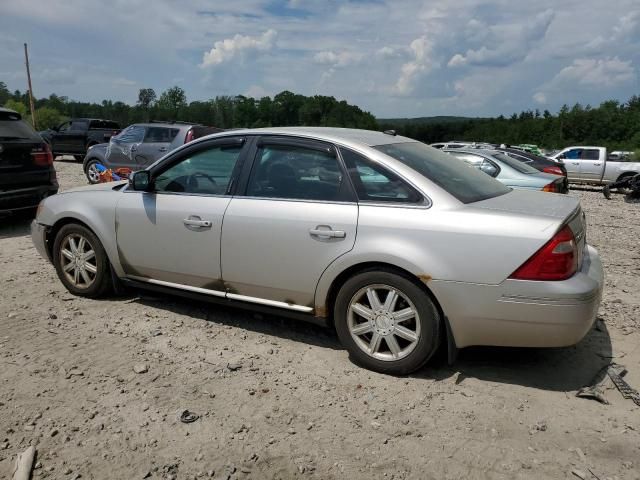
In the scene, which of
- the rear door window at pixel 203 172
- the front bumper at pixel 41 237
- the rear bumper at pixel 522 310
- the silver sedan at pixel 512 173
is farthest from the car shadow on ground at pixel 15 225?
the silver sedan at pixel 512 173

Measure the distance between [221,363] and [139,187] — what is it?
162 centimetres

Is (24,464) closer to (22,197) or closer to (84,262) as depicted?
(84,262)

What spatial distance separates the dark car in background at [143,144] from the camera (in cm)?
1259

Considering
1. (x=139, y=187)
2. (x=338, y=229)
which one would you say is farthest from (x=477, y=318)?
(x=139, y=187)

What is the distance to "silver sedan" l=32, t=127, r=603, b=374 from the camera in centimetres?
314

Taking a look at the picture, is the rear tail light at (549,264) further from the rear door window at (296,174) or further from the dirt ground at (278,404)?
the rear door window at (296,174)

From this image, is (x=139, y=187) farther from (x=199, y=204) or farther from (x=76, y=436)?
(x=76, y=436)

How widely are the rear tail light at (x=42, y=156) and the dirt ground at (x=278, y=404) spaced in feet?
13.3

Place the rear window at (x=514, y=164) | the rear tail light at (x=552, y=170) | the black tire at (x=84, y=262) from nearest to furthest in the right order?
the black tire at (x=84, y=262) → the rear window at (x=514, y=164) → the rear tail light at (x=552, y=170)

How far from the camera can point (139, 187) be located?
440 centimetres

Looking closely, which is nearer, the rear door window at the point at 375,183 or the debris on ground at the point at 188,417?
the debris on ground at the point at 188,417

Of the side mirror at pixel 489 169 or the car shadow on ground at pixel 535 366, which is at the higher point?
the side mirror at pixel 489 169

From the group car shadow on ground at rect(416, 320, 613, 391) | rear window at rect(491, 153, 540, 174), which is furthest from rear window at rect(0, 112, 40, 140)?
rear window at rect(491, 153, 540, 174)

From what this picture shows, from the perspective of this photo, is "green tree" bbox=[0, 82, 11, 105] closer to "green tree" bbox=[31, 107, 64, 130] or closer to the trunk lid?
"green tree" bbox=[31, 107, 64, 130]
